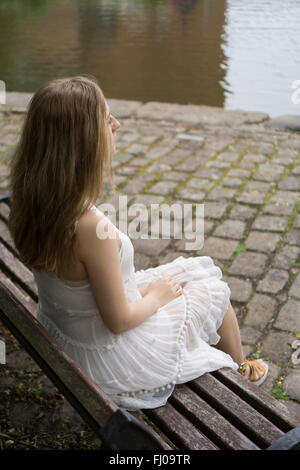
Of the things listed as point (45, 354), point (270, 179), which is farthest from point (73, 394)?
point (270, 179)

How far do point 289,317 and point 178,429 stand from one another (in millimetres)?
1470

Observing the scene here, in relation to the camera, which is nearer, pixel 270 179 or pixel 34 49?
pixel 270 179

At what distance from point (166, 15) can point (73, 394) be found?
543 inches

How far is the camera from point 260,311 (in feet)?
9.97

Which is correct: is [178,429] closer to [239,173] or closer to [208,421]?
[208,421]

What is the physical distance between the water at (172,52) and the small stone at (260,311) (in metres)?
1.92

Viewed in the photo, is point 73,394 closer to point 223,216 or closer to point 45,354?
point 45,354

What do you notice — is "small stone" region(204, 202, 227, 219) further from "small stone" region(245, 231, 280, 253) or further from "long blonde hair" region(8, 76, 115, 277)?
"long blonde hair" region(8, 76, 115, 277)

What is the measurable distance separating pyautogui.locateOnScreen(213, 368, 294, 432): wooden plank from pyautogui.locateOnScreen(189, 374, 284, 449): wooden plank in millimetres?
46

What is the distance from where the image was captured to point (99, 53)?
10883 millimetres

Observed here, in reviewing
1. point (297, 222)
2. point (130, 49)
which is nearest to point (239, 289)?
point (297, 222)

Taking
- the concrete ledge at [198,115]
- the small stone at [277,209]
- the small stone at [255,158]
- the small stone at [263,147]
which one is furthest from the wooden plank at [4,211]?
the concrete ledge at [198,115]

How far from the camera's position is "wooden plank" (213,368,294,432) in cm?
176
